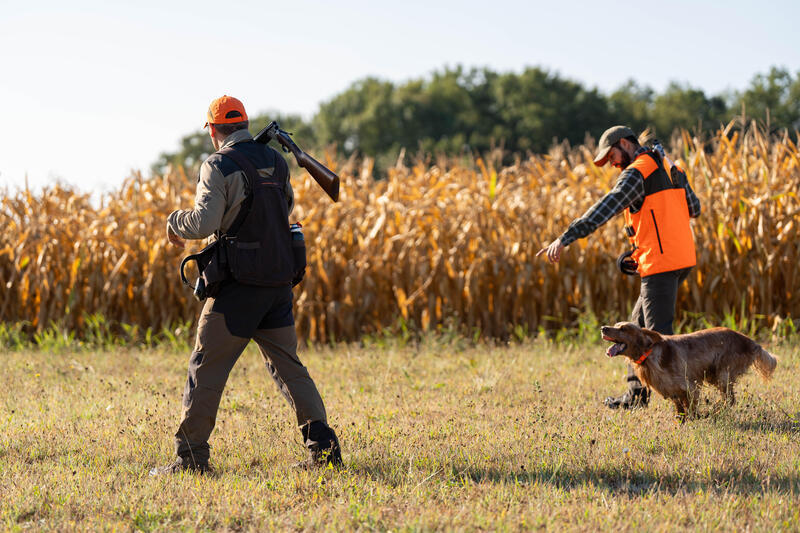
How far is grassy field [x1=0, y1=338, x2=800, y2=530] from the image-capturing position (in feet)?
13.5

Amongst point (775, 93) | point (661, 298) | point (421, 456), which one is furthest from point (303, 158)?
point (775, 93)

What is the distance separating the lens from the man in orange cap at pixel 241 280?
184 inches

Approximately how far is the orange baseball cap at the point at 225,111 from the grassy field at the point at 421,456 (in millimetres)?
2147

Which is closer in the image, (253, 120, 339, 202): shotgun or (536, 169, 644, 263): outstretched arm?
(253, 120, 339, 202): shotgun

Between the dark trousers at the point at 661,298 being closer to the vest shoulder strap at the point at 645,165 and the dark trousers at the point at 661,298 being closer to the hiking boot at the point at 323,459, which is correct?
the vest shoulder strap at the point at 645,165

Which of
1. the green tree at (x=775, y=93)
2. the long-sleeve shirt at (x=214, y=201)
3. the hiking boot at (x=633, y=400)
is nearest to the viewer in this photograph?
the long-sleeve shirt at (x=214, y=201)

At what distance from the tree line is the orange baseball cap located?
126ft

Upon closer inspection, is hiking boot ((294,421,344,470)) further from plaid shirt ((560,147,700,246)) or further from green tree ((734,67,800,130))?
green tree ((734,67,800,130))

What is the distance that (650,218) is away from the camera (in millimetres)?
6047

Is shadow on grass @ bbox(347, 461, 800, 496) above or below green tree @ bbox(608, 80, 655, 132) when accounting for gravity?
below

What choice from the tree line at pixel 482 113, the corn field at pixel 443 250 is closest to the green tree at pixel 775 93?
the tree line at pixel 482 113

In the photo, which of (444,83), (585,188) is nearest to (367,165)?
(585,188)

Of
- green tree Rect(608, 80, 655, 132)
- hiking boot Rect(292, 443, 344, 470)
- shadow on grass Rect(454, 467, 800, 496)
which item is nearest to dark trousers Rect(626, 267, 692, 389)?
shadow on grass Rect(454, 467, 800, 496)

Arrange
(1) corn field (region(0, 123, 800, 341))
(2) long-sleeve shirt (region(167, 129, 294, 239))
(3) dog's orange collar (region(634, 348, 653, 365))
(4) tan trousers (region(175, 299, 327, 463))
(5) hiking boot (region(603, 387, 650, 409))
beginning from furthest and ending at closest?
(1) corn field (region(0, 123, 800, 341)) < (5) hiking boot (region(603, 387, 650, 409)) < (3) dog's orange collar (region(634, 348, 653, 365)) < (4) tan trousers (region(175, 299, 327, 463)) < (2) long-sleeve shirt (region(167, 129, 294, 239))
